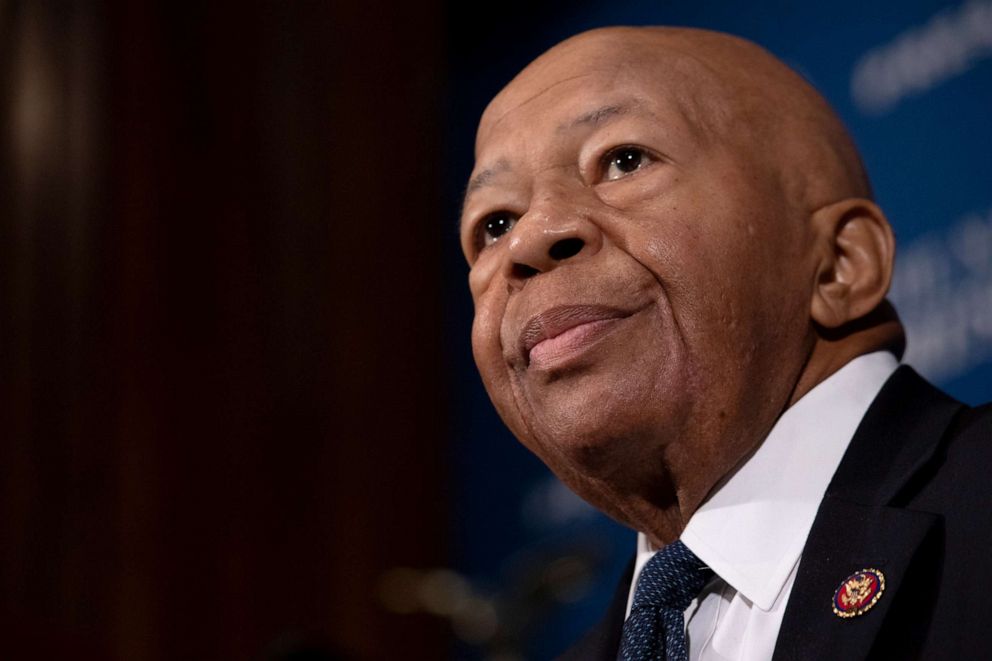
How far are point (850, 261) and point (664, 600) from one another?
541mm

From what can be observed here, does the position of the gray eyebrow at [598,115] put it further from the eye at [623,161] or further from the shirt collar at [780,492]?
the shirt collar at [780,492]

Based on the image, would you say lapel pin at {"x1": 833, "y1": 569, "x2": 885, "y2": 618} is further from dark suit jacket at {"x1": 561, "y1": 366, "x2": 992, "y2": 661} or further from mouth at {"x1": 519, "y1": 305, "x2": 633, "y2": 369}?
mouth at {"x1": 519, "y1": 305, "x2": 633, "y2": 369}

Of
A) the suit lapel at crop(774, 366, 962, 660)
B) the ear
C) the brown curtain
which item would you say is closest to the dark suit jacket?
the suit lapel at crop(774, 366, 962, 660)

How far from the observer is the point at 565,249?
175 centimetres

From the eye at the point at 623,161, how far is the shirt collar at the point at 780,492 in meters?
0.38

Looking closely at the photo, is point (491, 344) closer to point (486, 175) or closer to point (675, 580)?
point (486, 175)

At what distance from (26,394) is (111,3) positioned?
4.62ft

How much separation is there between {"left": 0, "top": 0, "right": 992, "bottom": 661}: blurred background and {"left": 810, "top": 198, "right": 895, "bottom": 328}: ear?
179 cm

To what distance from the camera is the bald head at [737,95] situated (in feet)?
5.97

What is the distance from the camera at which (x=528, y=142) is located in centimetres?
186

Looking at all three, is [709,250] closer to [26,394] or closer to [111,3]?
[26,394]

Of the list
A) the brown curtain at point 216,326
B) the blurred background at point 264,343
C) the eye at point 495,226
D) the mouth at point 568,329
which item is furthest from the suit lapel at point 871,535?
the brown curtain at point 216,326

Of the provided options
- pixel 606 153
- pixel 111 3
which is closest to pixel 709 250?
pixel 606 153

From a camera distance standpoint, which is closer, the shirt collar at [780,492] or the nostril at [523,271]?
the shirt collar at [780,492]
